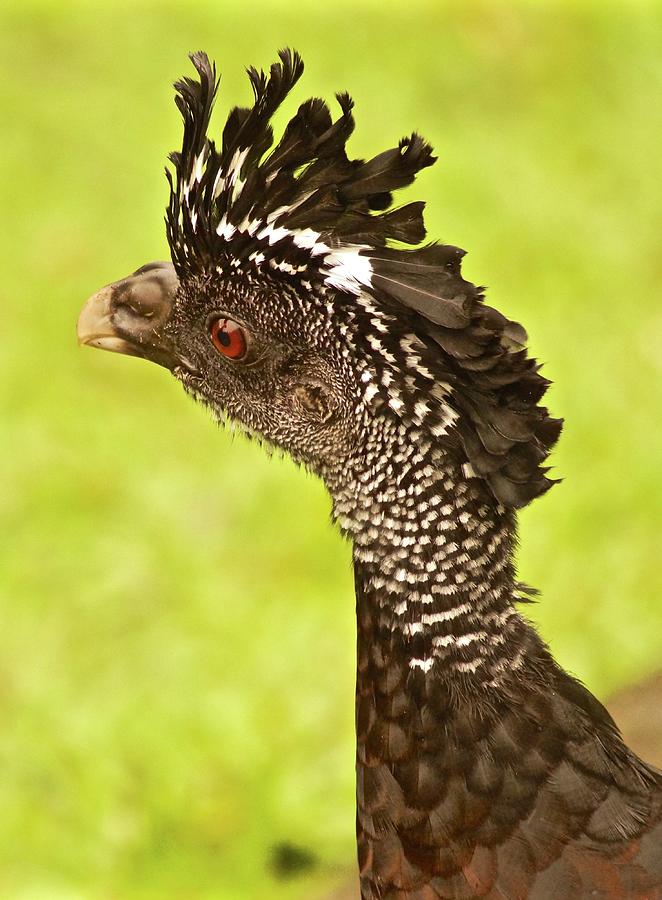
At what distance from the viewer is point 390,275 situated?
89.7 inches

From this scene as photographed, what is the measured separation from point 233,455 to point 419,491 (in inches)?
142

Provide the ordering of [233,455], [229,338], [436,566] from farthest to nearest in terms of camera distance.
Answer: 1. [233,455]
2. [229,338]
3. [436,566]

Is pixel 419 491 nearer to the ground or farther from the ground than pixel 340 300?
nearer to the ground

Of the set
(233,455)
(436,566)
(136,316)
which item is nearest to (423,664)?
(436,566)

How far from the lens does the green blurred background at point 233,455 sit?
451cm

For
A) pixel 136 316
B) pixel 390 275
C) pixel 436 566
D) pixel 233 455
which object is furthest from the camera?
pixel 233 455

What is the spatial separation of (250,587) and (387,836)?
114 inches

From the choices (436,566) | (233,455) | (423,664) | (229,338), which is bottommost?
(423,664)

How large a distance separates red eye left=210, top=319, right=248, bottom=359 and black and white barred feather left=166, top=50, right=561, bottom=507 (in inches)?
6.4

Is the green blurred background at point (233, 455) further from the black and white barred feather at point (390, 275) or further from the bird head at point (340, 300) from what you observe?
the black and white barred feather at point (390, 275)

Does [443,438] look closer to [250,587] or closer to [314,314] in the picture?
[314,314]

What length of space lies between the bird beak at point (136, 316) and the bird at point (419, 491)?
0.22 m

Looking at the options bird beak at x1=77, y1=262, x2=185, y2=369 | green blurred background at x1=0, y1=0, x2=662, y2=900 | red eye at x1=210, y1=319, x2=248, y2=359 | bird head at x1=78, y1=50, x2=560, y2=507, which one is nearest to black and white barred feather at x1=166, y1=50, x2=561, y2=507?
bird head at x1=78, y1=50, x2=560, y2=507

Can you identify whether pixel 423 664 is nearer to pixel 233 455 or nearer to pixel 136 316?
pixel 136 316
